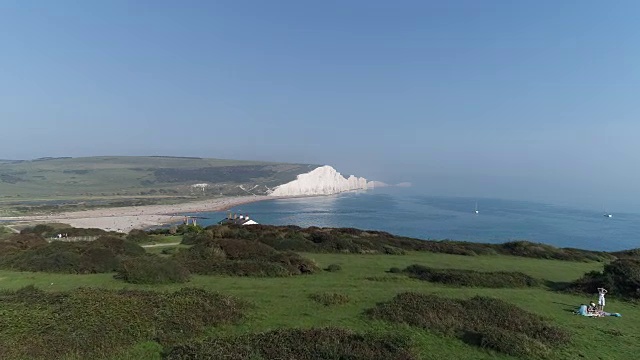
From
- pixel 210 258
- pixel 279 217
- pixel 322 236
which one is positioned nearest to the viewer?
pixel 210 258

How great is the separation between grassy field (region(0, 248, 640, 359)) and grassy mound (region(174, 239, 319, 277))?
2.62 ft

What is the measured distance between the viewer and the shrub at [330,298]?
1461 centimetres

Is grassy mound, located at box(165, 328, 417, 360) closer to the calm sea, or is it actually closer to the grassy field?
the grassy field

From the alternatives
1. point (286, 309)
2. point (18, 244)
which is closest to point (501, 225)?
point (18, 244)

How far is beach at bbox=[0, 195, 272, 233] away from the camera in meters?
80.7

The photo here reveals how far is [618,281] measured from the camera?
1791 centimetres

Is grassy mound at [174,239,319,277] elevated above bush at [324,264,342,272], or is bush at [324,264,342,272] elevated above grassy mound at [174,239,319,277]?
grassy mound at [174,239,319,277]

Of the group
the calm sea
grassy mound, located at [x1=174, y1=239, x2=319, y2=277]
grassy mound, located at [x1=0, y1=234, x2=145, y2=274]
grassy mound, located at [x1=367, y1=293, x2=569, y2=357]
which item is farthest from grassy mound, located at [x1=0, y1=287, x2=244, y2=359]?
the calm sea

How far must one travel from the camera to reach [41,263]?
803 inches

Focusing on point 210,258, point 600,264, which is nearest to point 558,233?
point 600,264

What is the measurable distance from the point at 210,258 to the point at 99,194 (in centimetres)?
17371

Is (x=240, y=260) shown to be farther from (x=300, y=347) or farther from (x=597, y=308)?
(x=597, y=308)

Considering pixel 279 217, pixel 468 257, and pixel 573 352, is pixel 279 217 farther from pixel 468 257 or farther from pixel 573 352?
pixel 573 352

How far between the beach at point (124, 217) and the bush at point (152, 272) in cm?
5264
